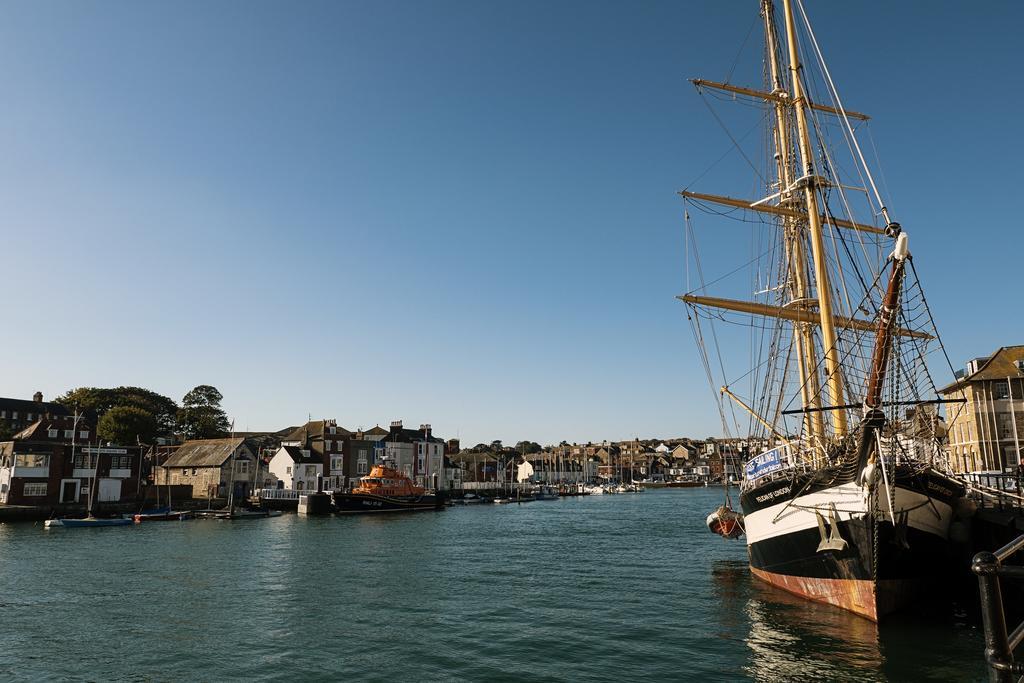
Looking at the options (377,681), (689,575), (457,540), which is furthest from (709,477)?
(377,681)

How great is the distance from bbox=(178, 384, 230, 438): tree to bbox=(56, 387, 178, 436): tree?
7.53 ft

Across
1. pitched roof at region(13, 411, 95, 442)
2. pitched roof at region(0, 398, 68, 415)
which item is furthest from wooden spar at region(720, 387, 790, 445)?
pitched roof at region(0, 398, 68, 415)

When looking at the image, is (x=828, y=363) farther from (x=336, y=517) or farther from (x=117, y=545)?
(x=336, y=517)

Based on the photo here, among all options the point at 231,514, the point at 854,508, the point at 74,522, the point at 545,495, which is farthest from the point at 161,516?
the point at 545,495

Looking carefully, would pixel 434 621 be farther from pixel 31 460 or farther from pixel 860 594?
pixel 31 460

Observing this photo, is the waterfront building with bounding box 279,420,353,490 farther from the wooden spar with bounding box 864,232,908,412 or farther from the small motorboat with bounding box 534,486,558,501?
the wooden spar with bounding box 864,232,908,412

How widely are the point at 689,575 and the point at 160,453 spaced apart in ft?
289

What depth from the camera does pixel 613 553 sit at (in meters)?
41.0

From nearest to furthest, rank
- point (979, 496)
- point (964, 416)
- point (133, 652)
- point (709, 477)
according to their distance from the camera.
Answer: point (133, 652), point (979, 496), point (964, 416), point (709, 477)

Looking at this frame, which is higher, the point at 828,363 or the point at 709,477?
the point at 828,363

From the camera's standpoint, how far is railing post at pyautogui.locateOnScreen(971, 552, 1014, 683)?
3.86m

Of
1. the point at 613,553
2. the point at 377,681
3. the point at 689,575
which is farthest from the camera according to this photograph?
the point at 613,553

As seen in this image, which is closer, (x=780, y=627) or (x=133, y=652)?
(x=133, y=652)

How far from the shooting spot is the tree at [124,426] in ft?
293
